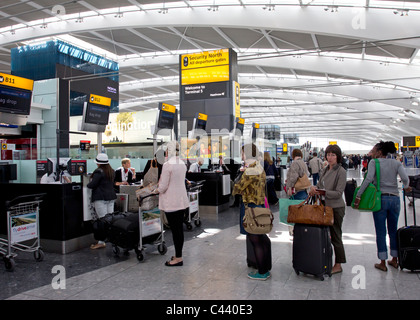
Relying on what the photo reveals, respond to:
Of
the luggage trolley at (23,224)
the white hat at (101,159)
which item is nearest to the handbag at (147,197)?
the white hat at (101,159)

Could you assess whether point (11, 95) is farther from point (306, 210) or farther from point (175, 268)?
point (306, 210)

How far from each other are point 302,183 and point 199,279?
275 centimetres

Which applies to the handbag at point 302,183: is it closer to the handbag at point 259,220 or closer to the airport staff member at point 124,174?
the handbag at point 259,220

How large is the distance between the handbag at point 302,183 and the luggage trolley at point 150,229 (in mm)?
2430

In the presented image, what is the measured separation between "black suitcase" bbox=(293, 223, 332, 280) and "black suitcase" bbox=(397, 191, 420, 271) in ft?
3.00

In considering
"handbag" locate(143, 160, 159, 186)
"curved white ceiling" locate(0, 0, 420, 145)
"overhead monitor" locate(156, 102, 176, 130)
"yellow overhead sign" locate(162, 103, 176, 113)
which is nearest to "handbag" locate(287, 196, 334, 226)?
"handbag" locate(143, 160, 159, 186)

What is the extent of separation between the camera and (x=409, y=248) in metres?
3.94

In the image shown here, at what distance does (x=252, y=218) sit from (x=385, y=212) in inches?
66.0

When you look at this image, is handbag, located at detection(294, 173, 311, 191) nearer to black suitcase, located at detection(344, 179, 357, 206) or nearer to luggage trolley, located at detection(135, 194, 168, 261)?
black suitcase, located at detection(344, 179, 357, 206)

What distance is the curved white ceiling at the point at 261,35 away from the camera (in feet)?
41.1

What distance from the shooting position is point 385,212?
160 inches

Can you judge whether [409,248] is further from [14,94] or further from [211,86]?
[211,86]

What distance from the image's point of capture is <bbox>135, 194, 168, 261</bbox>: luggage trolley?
4707 mm

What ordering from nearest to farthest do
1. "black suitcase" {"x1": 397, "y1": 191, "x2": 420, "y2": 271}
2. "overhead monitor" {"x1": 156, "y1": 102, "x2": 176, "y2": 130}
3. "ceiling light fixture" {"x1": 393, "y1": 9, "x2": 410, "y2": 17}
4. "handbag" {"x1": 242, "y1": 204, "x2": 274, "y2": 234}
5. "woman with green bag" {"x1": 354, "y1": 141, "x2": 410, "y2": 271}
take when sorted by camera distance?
1. "handbag" {"x1": 242, "y1": 204, "x2": 274, "y2": 234}
2. "black suitcase" {"x1": 397, "y1": 191, "x2": 420, "y2": 271}
3. "woman with green bag" {"x1": 354, "y1": 141, "x2": 410, "y2": 271}
4. "overhead monitor" {"x1": 156, "y1": 102, "x2": 176, "y2": 130}
5. "ceiling light fixture" {"x1": 393, "y1": 9, "x2": 410, "y2": 17}
